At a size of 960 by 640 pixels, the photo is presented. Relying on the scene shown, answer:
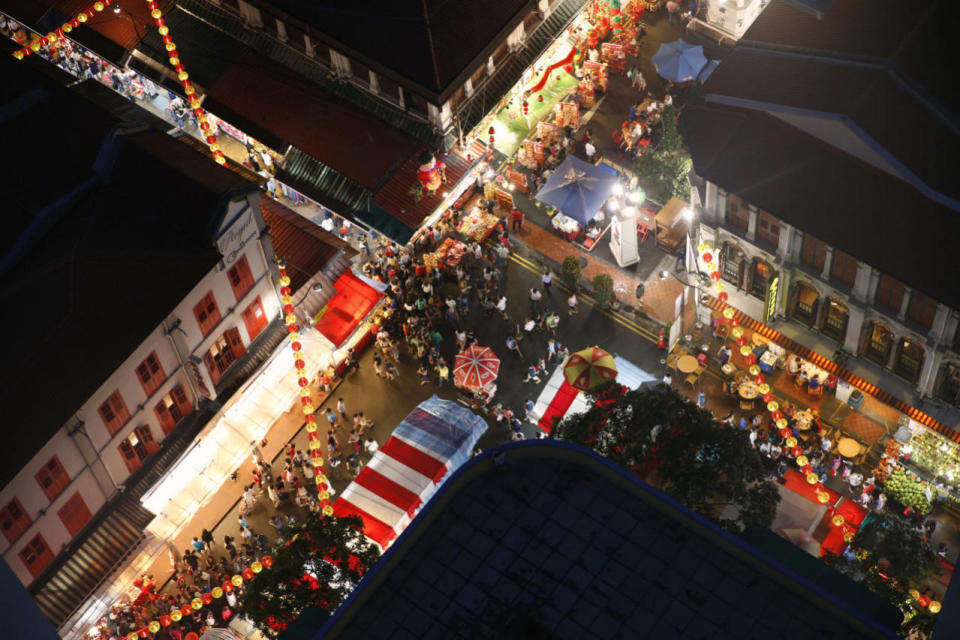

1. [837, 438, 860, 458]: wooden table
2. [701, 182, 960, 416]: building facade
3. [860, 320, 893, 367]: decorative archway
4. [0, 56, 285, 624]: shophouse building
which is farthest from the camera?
[837, 438, 860, 458]: wooden table

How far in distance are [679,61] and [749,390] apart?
21118 millimetres

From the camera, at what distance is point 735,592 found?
29.3 metres

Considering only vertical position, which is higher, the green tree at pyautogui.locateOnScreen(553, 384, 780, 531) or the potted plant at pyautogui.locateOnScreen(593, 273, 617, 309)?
the potted plant at pyautogui.locateOnScreen(593, 273, 617, 309)

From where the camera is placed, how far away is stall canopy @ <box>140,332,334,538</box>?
182 ft

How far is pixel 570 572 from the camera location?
2964 cm

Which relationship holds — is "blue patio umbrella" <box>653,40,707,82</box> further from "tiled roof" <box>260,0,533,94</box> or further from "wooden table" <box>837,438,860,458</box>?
"wooden table" <box>837,438,860,458</box>

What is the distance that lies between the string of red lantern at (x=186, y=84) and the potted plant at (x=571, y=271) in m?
18.9

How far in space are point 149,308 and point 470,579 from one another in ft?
83.9

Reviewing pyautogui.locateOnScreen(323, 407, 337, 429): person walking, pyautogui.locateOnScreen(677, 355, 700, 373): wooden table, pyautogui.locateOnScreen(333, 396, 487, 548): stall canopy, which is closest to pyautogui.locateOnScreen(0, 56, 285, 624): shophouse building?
pyautogui.locateOnScreen(323, 407, 337, 429): person walking

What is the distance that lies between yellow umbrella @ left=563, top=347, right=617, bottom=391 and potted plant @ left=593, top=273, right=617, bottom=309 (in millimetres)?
5658

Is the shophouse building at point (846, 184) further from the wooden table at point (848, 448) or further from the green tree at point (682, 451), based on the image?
the green tree at point (682, 451)

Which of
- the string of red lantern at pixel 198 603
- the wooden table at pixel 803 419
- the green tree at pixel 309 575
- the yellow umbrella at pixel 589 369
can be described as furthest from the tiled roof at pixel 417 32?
the string of red lantern at pixel 198 603

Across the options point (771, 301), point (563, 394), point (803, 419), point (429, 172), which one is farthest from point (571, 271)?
point (803, 419)

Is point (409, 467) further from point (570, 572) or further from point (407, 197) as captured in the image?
point (570, 572)
